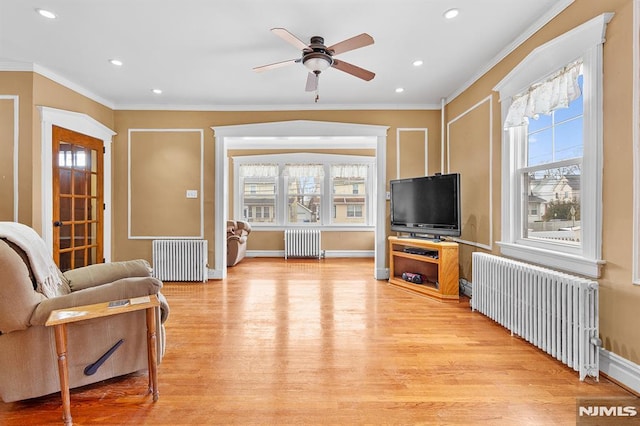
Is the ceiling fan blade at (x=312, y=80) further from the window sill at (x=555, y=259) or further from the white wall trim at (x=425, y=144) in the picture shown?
the window sill at (x=555, y=259)

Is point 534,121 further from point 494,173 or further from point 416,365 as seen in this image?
point 416,365

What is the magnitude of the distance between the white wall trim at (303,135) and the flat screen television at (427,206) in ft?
0.90

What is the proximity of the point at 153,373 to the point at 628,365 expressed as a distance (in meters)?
2.97

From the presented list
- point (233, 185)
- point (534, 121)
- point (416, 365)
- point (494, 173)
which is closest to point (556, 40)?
point (534, 121)

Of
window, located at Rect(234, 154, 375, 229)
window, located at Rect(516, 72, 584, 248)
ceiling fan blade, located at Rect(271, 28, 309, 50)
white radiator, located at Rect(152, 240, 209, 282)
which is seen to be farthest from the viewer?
window, located at Rect(234, 154, 375, 229)

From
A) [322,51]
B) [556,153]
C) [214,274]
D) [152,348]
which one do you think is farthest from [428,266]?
[152,348]

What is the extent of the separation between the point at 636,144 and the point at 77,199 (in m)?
5.69

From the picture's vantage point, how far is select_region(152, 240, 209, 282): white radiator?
441 centimetres

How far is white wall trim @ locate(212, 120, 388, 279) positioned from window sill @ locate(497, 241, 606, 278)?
1875 mm

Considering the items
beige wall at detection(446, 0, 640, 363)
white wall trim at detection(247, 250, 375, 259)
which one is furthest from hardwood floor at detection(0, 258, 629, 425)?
white wall trim at detection(247, 250, 375, 259)

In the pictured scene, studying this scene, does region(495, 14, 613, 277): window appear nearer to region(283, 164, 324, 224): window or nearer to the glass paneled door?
region(283, 164, 324, 224): window

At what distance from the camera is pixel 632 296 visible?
1770mm

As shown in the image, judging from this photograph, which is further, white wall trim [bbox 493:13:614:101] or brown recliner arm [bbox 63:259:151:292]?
brown recliner arm [bbox 63:259:151:292]

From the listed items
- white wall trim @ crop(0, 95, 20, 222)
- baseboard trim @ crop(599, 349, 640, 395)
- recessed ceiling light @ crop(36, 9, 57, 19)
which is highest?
recessed ceiling light @ crop(36, 9, 57, 19)
